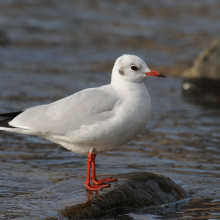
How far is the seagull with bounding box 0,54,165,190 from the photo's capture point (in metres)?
4.86

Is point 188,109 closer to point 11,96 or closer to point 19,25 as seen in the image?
point 11,96

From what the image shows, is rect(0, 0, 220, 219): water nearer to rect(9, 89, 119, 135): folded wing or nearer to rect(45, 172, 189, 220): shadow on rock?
rect(45, 172, 189, 220): shadow on rock

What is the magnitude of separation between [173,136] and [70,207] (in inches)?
157

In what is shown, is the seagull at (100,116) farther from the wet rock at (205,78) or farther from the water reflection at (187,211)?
the wet rock at (205,78)

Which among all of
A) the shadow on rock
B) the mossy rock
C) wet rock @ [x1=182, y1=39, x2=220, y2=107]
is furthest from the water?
the mossy rock

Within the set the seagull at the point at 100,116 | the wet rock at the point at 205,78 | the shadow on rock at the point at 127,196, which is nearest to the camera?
the shadow on rock at the point at 127,196

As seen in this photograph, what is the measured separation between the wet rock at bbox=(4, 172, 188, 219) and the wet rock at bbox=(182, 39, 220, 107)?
6.25 metres

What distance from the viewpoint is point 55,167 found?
6574mm

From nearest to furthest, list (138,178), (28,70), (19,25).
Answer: (138,178) → (28,70) → (19,25)

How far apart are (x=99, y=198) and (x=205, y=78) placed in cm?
741

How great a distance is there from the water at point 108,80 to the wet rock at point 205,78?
16.3 inches

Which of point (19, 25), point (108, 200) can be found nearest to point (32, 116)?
point (108, 200)

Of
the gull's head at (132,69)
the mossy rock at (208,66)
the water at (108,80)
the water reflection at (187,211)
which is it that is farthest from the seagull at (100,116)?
the mossy rock at (208,66)

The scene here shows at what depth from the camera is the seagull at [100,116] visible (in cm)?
486
